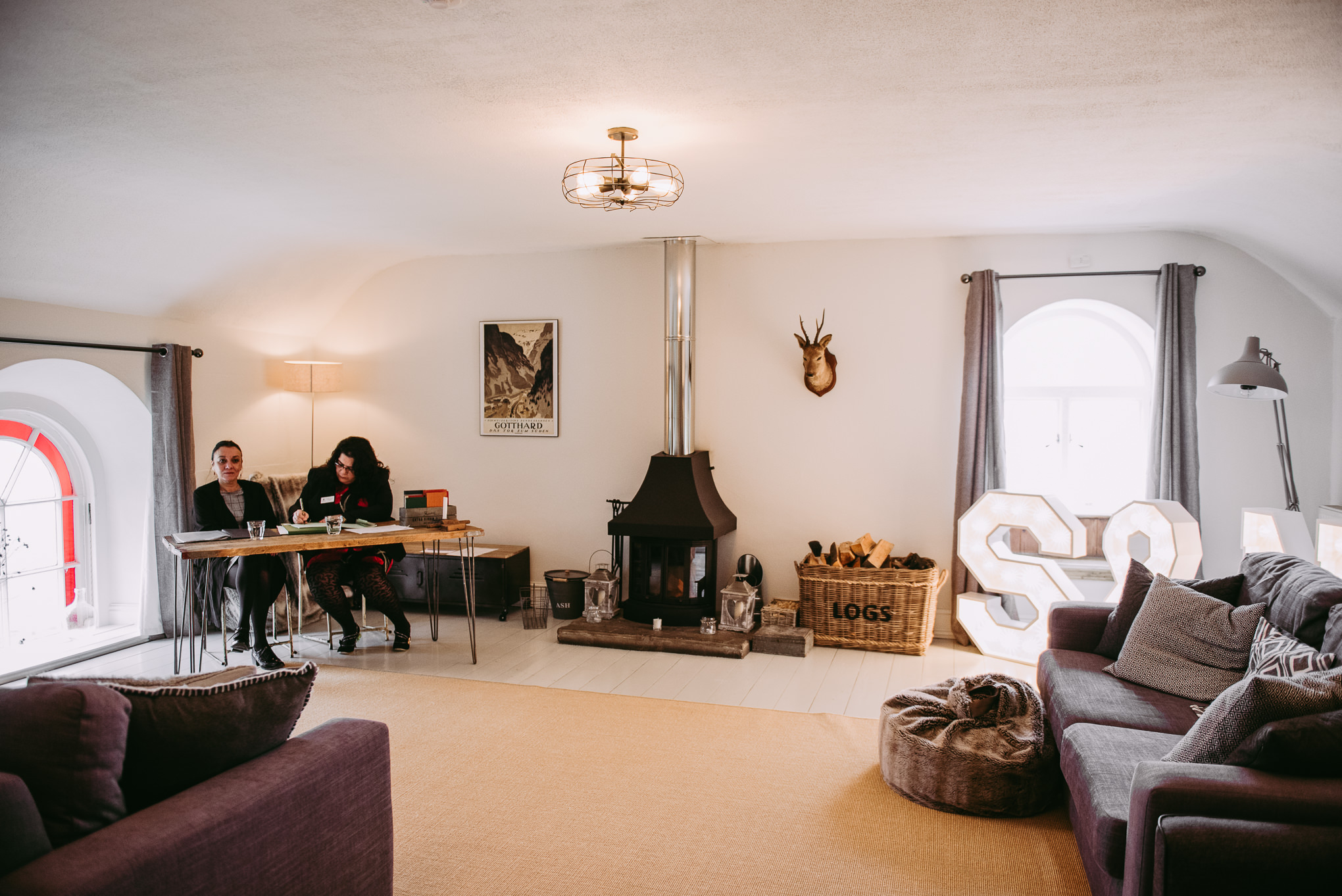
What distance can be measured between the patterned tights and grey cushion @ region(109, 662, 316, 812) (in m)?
3.26

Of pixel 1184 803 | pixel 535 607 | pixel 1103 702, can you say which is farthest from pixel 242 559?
pixel 1184 803

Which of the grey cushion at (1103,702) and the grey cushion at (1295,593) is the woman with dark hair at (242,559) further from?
the grey cushion at (1295,593)

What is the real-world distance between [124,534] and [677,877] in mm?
4727

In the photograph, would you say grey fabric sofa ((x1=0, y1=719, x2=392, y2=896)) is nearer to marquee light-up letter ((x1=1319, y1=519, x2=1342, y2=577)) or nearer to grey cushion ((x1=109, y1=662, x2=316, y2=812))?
grey cushion ((x1=109, y1=662, x2=316, y2=812))

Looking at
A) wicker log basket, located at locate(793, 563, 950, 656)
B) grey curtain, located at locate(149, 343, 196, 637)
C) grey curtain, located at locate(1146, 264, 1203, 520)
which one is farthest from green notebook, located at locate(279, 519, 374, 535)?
grey curtain, located at locate(1146, 264, 1203, 520)

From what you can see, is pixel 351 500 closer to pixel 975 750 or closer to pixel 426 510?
pixel 426 510

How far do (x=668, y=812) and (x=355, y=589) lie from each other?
294 centimetres

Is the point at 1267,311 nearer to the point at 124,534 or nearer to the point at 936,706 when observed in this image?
the point at 936,706

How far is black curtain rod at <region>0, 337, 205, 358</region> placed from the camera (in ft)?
15.1

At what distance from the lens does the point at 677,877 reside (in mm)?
2656

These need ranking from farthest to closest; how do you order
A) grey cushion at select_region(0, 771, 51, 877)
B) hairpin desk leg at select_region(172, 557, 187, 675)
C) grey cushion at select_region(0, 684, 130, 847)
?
hairpin desk leg at select_region(172, 557, 187, 675), grey cushion at select_region(0, 684, 130, 847), grey cushion at select_region(0, 771, 51, 877)

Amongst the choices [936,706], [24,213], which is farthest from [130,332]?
[936,706]

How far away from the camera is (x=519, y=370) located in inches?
251

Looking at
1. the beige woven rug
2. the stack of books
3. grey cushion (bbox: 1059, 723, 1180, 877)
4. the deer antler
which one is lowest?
the beige woven rug
